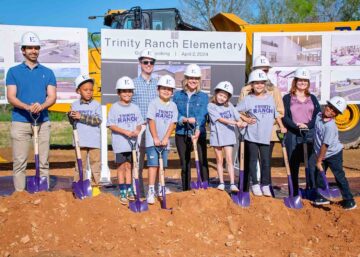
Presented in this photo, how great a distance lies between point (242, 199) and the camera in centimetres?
667

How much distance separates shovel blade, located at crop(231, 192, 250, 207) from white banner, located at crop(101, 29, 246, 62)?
3481 mm

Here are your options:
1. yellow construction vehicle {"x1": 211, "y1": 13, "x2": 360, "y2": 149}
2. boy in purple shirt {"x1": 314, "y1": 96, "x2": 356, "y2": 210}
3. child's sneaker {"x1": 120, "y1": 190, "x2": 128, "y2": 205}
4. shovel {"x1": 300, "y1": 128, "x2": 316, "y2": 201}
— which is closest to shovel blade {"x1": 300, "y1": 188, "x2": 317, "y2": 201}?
shovel {"x1": 300, "y1": 128, "x2": 316, "y2": 201}

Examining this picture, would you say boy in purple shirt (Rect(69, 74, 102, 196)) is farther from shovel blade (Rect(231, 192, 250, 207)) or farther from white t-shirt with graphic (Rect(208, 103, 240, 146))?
shovel blade (Rect(231, 192, 250, 207))

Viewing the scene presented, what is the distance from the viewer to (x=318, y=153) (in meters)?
6.68

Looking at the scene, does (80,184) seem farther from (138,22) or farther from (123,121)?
(138,22)

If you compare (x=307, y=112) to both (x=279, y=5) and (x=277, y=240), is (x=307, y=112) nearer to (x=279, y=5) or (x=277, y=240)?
(x=277, y=240)

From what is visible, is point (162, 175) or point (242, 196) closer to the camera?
point (162, 175)

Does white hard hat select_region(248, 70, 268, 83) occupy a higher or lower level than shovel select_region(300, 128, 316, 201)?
higher

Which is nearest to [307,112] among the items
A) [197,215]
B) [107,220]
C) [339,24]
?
[197,215]

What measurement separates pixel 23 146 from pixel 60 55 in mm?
3279

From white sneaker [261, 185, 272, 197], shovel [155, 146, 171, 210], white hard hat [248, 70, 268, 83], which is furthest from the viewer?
white sneaker [261, 185, 272, 197]

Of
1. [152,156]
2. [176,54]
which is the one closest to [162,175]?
[152,156]

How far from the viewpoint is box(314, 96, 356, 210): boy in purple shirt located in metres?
6.53

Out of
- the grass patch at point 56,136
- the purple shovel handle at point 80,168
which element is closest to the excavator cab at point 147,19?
the grass patch at point 56,136
